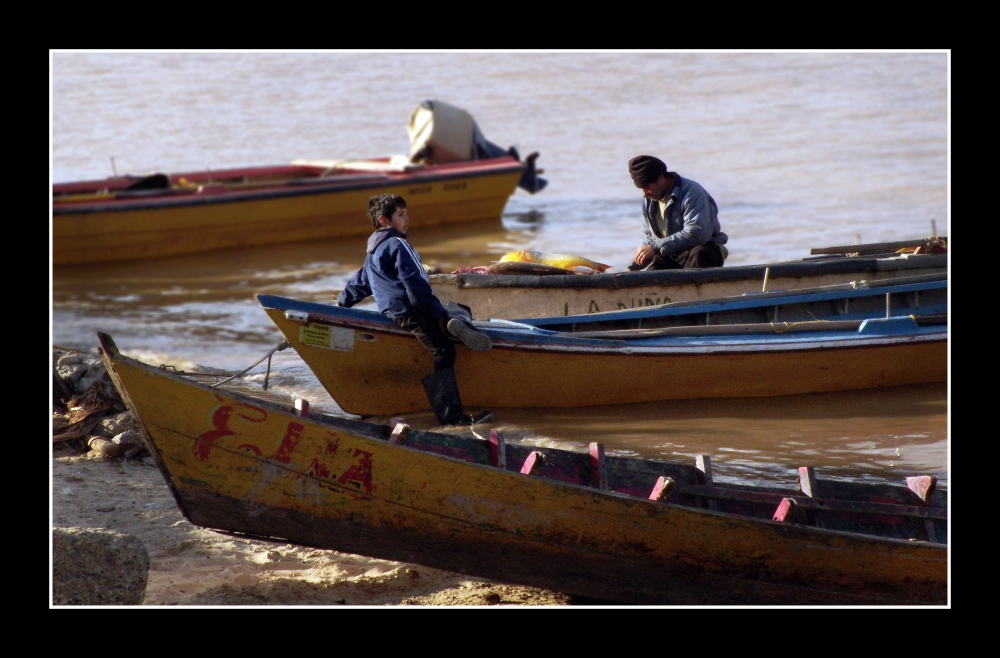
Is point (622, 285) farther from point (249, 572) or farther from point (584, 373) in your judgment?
point (249, 572)

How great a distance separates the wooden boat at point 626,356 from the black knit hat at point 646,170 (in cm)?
88

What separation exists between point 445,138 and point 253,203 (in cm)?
318

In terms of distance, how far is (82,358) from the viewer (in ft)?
22.5

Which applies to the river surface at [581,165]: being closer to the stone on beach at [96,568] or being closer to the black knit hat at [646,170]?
the black knit hat at [646,170]

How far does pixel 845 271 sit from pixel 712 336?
4.76ft

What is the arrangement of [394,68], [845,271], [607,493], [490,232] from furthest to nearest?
[394,68] < [490,232] < [845,271] < [607,493]

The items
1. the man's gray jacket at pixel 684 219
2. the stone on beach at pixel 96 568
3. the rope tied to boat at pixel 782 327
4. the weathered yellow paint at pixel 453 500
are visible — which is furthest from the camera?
the man's gray jacket at pixel 684 219

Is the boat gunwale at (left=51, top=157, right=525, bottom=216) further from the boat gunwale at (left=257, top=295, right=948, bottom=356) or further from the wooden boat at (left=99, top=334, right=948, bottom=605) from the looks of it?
the wooden boat at (left=99, top=334, right=948, bottom=605)

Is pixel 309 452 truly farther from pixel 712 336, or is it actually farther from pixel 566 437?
pixel 712 336

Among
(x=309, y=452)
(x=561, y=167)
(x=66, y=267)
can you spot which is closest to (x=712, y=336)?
(x=309, y=452)

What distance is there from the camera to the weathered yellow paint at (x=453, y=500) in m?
4.14

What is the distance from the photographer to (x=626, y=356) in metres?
6.94

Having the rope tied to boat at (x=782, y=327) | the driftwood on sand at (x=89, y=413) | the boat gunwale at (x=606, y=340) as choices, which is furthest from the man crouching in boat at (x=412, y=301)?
the rope tied to boat at (x=782, y=327)

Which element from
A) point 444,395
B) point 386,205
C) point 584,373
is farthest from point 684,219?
point 386,205
